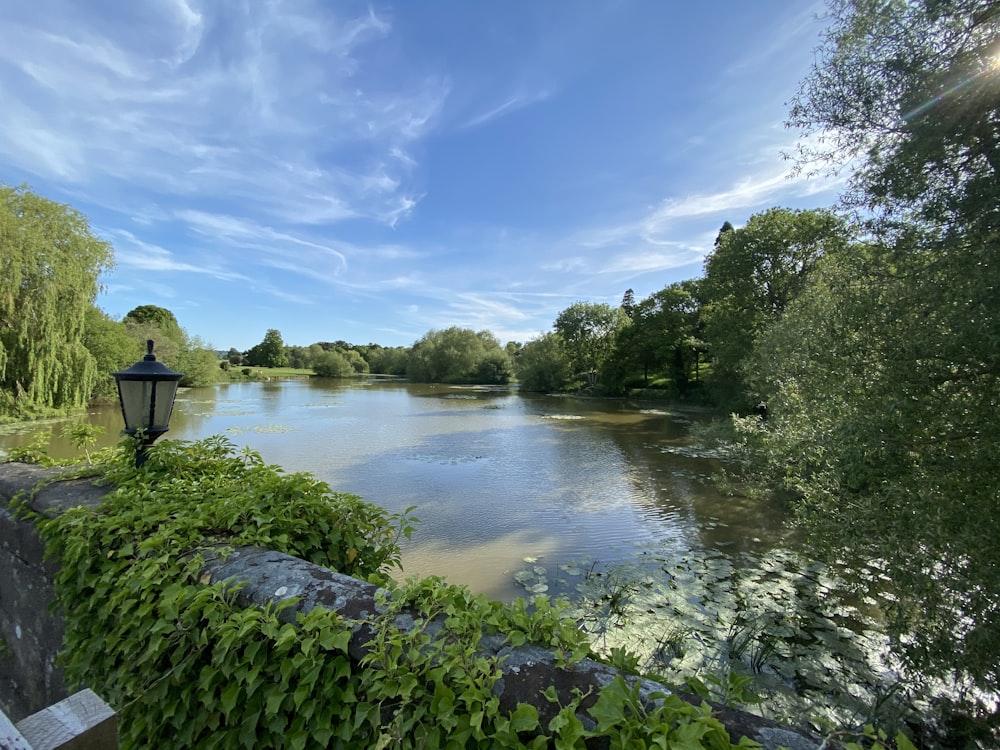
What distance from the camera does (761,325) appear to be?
18.9m

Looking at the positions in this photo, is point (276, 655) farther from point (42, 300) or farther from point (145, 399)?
point (42, 300)

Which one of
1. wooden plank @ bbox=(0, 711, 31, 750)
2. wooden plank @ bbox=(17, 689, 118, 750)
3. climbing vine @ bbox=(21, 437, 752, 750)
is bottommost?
climbing vine @ bbox=(21, 437, 752, 750)

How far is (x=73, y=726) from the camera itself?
0.74 meters

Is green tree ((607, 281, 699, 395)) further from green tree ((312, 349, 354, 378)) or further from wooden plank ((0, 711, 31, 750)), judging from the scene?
green tree ((312, 349, 354, 378))

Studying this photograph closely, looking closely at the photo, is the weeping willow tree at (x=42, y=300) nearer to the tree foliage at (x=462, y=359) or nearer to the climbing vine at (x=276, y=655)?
the climbing vine at (x=276, y=655)

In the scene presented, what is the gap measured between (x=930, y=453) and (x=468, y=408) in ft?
80.3

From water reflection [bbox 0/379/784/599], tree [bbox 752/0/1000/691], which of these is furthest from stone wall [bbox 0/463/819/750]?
tree [bbox 752/0/1000/691]

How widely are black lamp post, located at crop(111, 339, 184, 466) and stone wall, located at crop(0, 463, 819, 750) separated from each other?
423 millimetres

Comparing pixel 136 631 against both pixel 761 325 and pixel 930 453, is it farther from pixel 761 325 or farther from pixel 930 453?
pixel 761 325

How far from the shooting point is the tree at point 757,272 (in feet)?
61.9

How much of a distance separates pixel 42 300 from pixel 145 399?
18579mm

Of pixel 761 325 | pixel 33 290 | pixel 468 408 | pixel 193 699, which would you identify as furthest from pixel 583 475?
pixel 33 290

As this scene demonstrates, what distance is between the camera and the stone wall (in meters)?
1.19

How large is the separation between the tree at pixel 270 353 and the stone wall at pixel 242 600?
8626 cm
